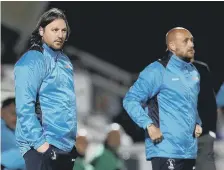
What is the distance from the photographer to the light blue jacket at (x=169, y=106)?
17.8 feet

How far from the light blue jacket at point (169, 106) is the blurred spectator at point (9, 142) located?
116 cm

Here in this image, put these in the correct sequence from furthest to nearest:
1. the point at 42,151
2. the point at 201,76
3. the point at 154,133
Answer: the point at 201,76, the point at 154,133, the point at 42,151

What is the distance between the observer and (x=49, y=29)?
486 cm

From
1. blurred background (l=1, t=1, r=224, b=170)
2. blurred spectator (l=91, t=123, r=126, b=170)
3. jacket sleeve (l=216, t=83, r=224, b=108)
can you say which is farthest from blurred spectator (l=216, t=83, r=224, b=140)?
blurred background (l=1, t=1, r=224, b=170)

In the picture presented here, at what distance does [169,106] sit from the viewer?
550cm

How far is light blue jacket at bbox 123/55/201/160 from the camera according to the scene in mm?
5438

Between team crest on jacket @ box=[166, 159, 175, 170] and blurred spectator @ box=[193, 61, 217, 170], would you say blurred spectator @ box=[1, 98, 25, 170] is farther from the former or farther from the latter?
blurred spectator @ box=[193, 61, 217, 170]

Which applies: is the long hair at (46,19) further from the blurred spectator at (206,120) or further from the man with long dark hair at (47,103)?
the blurred spectator at (206,120)

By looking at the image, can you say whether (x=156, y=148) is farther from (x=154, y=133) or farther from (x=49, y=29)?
(x=49, y=29)

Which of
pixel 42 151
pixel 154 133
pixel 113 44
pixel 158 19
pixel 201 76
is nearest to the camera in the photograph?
pixel 42 151

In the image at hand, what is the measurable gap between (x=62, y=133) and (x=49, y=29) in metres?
0.73

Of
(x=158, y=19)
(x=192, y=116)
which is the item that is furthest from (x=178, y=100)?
(x=158, y=19)

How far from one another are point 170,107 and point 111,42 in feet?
45.9

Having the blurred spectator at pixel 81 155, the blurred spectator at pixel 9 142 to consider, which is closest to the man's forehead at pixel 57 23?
the blurred spectator at pixel 9 142
